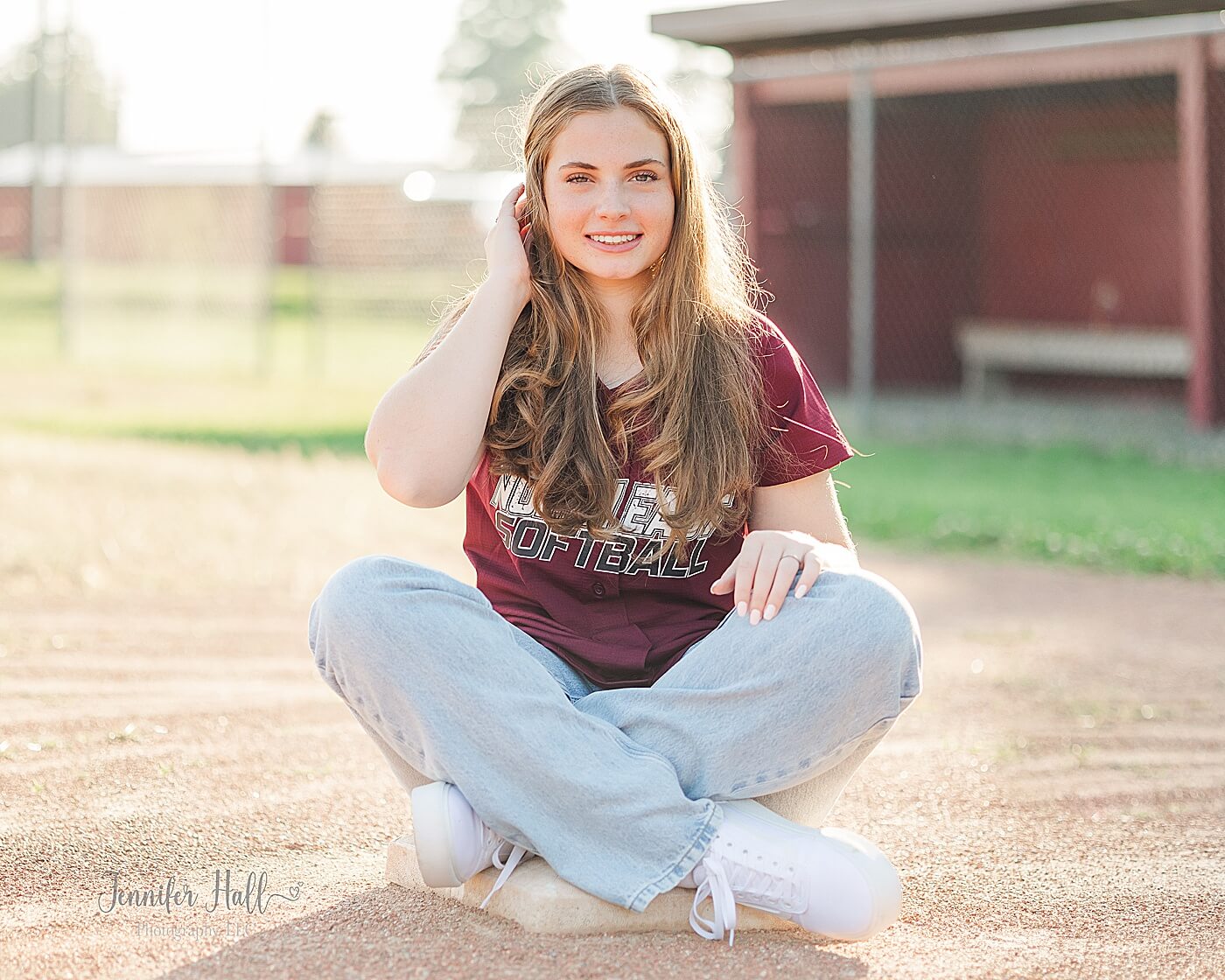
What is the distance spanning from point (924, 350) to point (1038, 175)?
1.79 metres

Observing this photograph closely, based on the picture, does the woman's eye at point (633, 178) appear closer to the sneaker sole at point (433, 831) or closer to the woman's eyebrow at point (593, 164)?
the woman's eyebrow at point (593, 164)

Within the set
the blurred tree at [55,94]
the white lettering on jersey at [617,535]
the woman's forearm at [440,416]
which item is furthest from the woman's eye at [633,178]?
the blurred tree at [55,94]

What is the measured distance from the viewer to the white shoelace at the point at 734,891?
2211mm

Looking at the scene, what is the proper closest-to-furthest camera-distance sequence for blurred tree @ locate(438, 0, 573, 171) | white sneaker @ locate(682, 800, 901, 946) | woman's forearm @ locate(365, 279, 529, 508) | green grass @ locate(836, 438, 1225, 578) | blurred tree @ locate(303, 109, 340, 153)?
white sneaker @ locate(682, 800, 901, 946) < woman's forearm @ locate(365, 279, 529, 508) < green grass @ locate(836, 438, 1225, 578) < blurred tree @ locate(303, 109, 340, 153) < blurred tree @ locate(438, 0, 573, 171)

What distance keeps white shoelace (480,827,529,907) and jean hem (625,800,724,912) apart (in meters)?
0.21

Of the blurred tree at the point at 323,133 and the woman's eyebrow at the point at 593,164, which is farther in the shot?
the blurred tree at the point at 323,133

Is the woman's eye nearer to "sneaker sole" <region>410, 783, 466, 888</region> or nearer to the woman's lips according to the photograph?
the woman's lips

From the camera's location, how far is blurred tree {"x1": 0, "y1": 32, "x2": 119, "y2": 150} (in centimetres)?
1279

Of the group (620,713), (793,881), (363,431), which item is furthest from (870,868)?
(363,431)

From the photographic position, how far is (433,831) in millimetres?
2230

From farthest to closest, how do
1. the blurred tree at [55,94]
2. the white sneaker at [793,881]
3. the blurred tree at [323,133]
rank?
the blurred tree at [323,133] → the blurred tree at [55,94] → the white sneaker at [793,881]

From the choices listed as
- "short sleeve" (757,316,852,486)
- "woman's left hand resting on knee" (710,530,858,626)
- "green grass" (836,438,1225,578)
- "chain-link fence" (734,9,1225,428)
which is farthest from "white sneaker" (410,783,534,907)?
"chain-link fence" (734,9,1225,428)

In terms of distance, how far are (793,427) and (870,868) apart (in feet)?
2.36

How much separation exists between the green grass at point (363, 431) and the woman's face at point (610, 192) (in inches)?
52.3
